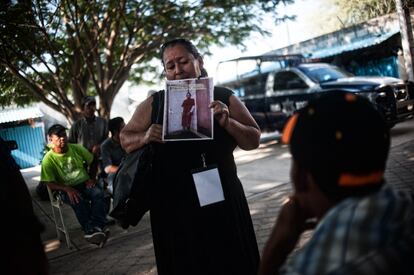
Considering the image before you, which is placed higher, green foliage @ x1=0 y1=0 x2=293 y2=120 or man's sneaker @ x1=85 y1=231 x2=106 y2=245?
green foliage @ x1=0 y1=0 x2=293 y2=120

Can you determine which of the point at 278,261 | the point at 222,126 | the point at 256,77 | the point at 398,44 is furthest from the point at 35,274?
the point at 398,44

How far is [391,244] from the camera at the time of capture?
2.88 ft

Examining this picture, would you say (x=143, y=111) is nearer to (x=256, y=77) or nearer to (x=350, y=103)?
(x=350, y=103)

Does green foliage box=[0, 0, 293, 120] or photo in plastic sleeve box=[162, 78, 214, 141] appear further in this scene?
green foliage box=[0, 0, 293, 120]

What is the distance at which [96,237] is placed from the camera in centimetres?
453

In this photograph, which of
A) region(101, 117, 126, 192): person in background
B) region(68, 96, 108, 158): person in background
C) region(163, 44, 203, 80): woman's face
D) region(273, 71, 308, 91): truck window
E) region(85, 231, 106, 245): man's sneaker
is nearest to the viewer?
region(163, 44, 203, 80): woman's face

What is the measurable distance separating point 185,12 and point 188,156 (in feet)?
28.4

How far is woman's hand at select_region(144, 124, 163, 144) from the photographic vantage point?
1967 mm

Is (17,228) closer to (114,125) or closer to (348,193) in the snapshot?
(348,193)

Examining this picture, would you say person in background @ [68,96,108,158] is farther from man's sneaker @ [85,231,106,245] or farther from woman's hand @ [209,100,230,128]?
woman's hand @ [209,100,230,128]

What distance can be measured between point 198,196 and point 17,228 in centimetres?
91

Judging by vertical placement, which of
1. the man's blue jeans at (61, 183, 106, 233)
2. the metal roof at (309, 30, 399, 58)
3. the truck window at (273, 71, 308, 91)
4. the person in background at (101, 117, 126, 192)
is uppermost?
the metal roof at (309, 30, 399, 58)

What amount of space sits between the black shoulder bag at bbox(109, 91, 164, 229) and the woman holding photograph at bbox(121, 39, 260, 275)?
1.3 inches

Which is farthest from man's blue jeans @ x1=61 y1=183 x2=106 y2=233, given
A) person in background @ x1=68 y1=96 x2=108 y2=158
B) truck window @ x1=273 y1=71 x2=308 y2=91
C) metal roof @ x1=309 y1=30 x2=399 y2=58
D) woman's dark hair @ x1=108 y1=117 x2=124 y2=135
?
metal roof @ x1=309 y1=30 x2=399 y2=58
